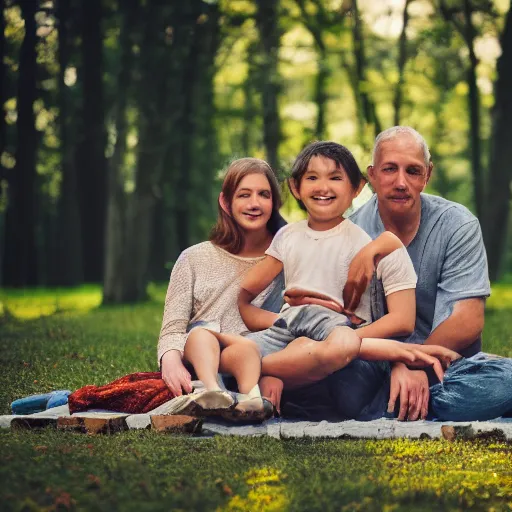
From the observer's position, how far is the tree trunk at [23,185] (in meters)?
23.1

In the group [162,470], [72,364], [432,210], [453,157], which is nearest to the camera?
[162,470]

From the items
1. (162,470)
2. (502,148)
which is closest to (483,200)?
(502,148)

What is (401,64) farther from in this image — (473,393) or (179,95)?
(473,393)

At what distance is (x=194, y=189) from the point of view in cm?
2744

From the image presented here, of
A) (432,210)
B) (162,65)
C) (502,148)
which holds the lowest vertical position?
(432,210)

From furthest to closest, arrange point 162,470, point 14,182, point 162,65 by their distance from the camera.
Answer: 1. point 14,182
2. point 162,65
3. point 162,470

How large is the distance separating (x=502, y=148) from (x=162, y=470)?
1652 centimetres

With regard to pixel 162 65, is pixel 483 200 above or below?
below

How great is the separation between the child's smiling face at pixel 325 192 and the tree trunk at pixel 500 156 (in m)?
13.8

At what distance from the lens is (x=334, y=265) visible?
6.54m

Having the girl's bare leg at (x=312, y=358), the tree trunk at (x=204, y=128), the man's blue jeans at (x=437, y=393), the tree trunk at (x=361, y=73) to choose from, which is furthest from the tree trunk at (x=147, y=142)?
the girl's bare leg at (x=312, y=358)

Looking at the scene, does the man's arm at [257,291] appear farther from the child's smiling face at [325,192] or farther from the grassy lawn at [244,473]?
the grassy lawn at [244,473]

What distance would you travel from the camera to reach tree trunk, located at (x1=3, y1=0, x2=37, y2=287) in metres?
23.1

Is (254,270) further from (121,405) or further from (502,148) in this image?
(502,148)
